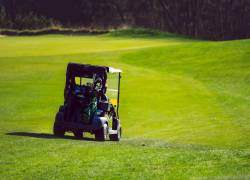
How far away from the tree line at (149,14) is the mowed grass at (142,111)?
746 inches

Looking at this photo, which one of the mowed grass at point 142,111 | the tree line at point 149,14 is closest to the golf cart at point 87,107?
the mowed grass at point 142,111

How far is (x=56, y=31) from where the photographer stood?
68.2 m

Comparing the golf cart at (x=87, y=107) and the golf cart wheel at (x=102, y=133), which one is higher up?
the golf cart at (x=87, y=107)

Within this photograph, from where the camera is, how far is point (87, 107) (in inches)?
774

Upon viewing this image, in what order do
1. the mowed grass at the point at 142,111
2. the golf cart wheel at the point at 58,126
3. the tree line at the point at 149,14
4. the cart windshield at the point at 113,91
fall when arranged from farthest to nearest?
the tree line at the point at 149,14, the cart windshield at the point at 113,91, the golf cart wheel at the point at 58,126, the mowed grass at the point at 142,111

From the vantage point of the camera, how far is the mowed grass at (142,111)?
13703 millimetres

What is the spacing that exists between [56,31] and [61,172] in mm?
55870

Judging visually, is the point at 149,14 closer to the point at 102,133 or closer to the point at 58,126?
the point at 58,126

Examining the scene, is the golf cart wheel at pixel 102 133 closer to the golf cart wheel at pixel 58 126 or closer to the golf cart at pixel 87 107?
the golf cart at pixel 87 107

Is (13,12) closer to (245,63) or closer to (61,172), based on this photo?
(245,63)

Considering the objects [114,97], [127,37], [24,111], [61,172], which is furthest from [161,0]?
[61,172]

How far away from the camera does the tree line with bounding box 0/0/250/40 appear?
261ft

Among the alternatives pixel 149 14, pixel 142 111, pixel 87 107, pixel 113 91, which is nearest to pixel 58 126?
pixel 87 107

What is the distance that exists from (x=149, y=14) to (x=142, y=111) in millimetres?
57160
